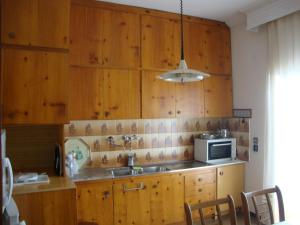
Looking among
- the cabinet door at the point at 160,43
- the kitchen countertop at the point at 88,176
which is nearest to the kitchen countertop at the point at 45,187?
the kitchen countertop at the point at 88,176

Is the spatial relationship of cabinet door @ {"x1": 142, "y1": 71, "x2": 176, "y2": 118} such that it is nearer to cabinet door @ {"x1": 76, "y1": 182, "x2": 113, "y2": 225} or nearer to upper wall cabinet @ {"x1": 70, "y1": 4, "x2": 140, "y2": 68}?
upper wall cabinet @ {"x1": 70, "y1": 4, "x2": 140, "y2": 68}

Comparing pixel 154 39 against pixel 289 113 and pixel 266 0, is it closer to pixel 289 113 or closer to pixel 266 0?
pixel 266 0

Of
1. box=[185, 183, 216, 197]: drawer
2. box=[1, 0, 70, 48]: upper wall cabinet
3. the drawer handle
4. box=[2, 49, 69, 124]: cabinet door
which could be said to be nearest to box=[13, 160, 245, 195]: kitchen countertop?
the drawer handle

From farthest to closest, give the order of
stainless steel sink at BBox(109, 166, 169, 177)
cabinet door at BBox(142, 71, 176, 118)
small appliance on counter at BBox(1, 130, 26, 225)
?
cabinet door at BBox(142, 71, 176, 118)
stainless steel sink at BBox(109, 166, 169, 177)
small appliance on counter at BBox(1, 130, 26, 225)

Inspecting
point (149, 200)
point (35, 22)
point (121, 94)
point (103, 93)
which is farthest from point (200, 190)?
point (35, 22)

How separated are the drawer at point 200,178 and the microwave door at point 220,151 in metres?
0.25

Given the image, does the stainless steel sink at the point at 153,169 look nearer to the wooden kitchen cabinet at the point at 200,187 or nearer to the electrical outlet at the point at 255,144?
the wooden kitchen cabinet at the point at 200,187

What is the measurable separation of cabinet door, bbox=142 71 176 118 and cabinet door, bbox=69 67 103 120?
21.3 inches

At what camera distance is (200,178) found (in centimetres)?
326

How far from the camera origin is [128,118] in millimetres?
3100

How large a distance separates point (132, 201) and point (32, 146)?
121 cm

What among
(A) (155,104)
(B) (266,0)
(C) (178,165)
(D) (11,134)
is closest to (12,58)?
(D) (11,134)

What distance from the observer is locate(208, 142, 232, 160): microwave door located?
3.50 m

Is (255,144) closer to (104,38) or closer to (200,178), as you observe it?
(200,178)
